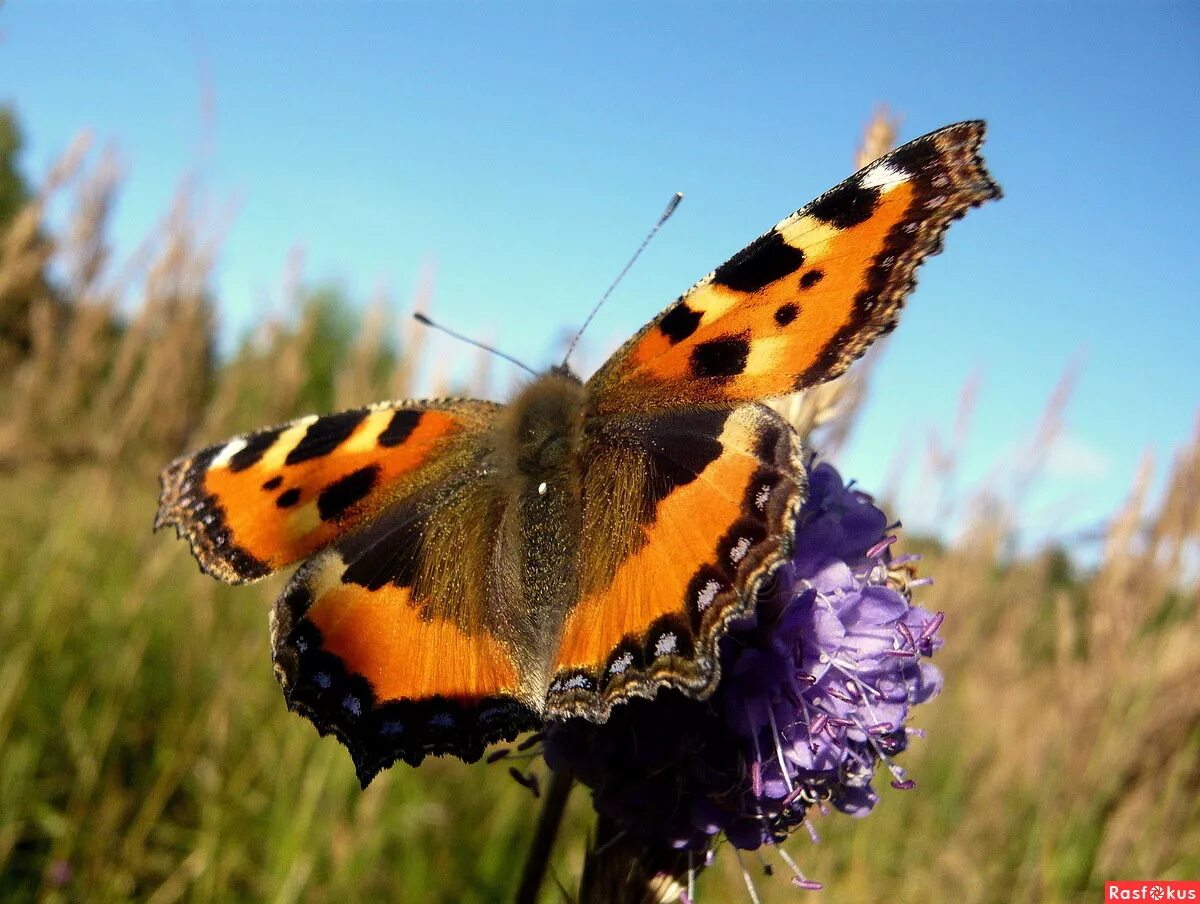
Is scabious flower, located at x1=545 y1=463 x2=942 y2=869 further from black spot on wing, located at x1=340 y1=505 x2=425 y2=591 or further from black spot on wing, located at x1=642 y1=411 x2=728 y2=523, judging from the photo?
black spot on wing, located at x1=340 y1=505 x2=425 y2=591

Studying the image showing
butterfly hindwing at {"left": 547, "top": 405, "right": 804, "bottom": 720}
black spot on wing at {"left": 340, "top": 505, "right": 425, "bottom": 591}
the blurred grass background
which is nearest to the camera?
butterfly hindwing at {"left": 547, "top": 405, "right": 804, "bottom": 720}

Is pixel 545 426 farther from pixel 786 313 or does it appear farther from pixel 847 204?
pixel 847 204

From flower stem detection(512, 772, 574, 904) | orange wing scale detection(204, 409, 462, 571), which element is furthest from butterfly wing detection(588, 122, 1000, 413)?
flower stem detection(512, 772, 574, 904)

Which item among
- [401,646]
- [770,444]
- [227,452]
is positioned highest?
[227,452]

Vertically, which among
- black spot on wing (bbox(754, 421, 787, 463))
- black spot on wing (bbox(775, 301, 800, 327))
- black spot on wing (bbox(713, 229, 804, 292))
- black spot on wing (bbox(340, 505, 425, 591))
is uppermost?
black spot on wing (bbox(713, 229, 804, 292))

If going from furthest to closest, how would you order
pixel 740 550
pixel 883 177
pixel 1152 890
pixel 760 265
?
pixel 1152 890 → pixel 760 265 → pixel 883 177 → pixel 740 550

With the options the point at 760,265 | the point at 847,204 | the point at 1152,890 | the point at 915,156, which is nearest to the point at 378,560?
the point at 760,265

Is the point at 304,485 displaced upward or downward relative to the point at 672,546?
upward
